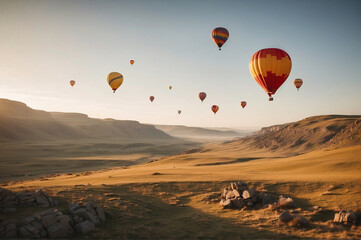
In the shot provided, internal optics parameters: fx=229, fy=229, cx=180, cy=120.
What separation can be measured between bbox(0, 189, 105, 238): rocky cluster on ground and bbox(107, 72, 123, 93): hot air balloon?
3522 centimetres

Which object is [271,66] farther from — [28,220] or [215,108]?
Result: [215,108]

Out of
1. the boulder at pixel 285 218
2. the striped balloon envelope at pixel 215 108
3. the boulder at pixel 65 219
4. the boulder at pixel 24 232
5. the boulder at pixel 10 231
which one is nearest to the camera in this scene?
the boulder at pixel 10 231

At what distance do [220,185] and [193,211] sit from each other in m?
6.24

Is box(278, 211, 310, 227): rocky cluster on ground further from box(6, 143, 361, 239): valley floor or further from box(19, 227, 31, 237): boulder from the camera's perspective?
box(19, 227, 31, 237): boulder

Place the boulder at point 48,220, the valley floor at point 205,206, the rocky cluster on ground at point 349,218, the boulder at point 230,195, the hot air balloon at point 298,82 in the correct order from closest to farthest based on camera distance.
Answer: the boulder at point 48,220 → the valley floor at point 205,206 → the rocky cluster on ground at point 349,218 → the boulder at point 230,195 → the hot air balloon at point 298,82

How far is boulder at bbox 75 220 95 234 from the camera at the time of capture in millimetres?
12523

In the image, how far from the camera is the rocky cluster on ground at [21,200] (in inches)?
545

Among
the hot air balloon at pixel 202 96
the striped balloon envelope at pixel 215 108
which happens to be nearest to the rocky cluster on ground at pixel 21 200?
the hot air balloon at pixel 202 96

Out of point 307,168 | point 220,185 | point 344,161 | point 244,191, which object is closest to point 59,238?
point 244,191

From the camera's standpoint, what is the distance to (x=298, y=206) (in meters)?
16.7

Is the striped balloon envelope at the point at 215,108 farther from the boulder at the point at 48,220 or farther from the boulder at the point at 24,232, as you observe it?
the boulder at the point at 24,232

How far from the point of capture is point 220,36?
134 ft

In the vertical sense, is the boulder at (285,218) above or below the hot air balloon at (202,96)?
below

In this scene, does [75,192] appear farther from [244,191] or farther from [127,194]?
[244,191]
